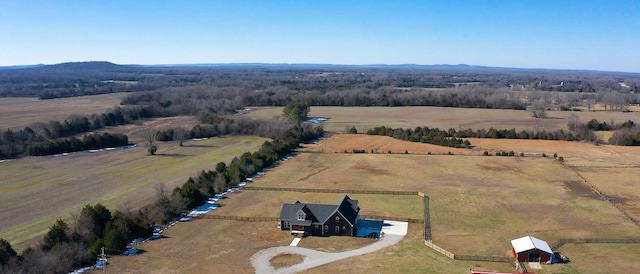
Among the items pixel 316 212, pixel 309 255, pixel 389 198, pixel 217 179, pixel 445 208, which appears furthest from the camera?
pixel 217 179

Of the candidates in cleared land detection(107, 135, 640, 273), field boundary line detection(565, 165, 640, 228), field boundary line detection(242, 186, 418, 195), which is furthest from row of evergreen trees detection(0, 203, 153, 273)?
field boundary line detection(565, 165, 640, 228)

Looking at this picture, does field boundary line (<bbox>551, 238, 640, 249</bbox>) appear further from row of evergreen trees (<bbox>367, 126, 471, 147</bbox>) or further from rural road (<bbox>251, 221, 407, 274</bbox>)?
row of evergreen trees (<bbox>367, 126, 471, 147</bbox>)

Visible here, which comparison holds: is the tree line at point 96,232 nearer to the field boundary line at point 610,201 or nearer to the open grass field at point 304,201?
the open grass field at point 304,201

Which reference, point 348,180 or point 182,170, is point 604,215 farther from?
point 182,170

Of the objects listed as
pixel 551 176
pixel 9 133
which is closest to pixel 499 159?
pixel 551 176

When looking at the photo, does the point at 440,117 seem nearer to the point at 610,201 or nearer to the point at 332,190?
the point at 610,201

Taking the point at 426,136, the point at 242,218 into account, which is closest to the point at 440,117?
the point at 426,136
